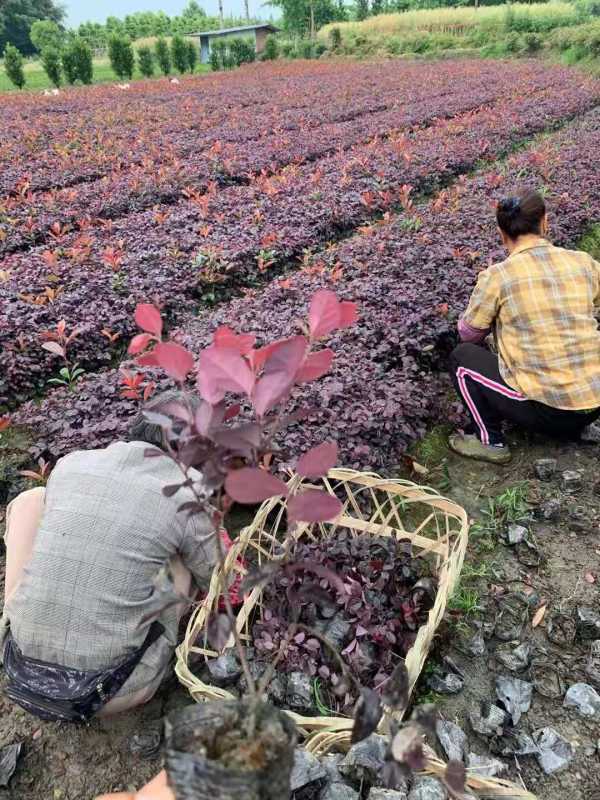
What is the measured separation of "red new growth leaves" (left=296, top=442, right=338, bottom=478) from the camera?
93 centimetres

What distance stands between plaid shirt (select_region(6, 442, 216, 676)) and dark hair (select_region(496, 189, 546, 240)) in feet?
6.53

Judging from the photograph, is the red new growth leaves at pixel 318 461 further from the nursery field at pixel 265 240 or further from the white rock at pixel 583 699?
the nursery field at pixel 265 240

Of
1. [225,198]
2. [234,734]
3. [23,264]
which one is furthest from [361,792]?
[225,198]

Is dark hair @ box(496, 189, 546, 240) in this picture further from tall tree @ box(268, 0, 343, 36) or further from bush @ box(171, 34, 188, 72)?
tall tree @ box(268, 0, 343, 36)

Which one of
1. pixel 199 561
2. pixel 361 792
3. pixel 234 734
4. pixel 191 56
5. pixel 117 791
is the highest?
pixel 191 56

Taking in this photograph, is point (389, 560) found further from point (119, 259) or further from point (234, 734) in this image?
point (119, 259)

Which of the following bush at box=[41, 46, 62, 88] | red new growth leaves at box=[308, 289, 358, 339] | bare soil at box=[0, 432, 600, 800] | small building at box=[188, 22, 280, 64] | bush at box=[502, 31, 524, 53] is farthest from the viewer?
small building at box=[188, 22, 280, 64]

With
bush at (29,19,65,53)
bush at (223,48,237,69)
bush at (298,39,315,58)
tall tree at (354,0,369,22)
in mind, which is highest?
tall tree at (354,0,369,22)

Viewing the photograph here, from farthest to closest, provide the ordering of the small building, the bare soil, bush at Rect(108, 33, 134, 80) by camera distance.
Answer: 1. the small building
2. bush at Rect(108, 33, 134, 80)
3. the bare soil

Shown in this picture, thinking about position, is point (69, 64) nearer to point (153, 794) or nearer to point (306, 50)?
point (306, 50)

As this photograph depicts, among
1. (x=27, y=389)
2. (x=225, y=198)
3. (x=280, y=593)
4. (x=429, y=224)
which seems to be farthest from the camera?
Result: (x=225, y=198)

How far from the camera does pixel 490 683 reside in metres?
1.97

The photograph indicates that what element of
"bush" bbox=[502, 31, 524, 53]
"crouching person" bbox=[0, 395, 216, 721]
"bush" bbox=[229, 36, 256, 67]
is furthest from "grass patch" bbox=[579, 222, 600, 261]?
"bush" bbox=[229, 36, 256, 67]

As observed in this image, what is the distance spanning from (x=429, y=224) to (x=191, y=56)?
104 ft
